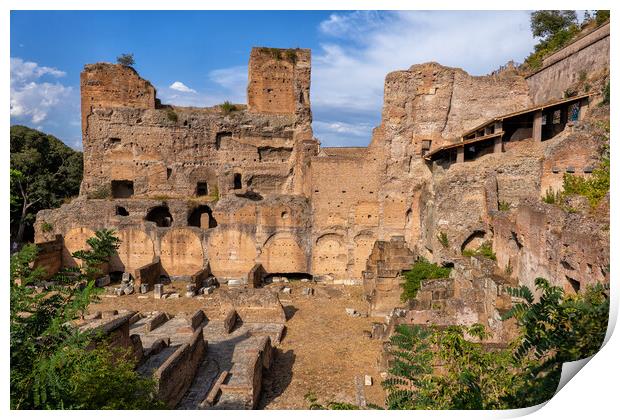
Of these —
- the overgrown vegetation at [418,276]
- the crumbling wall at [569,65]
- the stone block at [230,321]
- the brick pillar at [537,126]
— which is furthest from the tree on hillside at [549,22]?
the stone block at [230,321]

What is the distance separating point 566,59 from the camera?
16359mm

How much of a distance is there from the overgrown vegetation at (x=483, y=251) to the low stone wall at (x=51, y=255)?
720 inches

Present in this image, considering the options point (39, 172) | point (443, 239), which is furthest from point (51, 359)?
point (39, 172)

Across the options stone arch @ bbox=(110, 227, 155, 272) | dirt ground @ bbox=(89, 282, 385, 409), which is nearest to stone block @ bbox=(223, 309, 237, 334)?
dirt ground @ bbox=(89, 282, 385, 409)

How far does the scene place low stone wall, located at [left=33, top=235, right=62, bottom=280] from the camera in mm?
17941

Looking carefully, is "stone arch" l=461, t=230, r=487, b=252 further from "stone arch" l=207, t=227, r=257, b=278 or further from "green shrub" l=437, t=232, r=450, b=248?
"stone arch" l=207, t=227, r=257, b=278

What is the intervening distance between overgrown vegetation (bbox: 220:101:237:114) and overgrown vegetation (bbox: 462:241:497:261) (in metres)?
17.4

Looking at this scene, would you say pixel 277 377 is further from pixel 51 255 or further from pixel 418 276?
pixel 51 255

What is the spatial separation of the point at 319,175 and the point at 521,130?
8.84m

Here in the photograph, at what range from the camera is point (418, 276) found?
45.8ft

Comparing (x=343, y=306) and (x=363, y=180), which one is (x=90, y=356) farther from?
(x=363, y=180)

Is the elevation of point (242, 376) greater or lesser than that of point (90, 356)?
lesser

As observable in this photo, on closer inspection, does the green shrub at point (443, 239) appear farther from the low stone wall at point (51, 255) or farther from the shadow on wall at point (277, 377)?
the low stone wall at point (51, 255)
